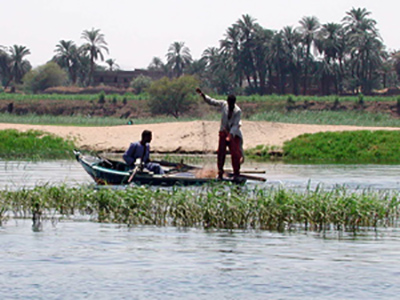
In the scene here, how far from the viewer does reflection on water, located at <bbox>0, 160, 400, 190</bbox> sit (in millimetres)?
21469

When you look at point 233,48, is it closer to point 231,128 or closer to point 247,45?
point 247,45

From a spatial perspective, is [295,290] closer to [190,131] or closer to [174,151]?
[174,151]

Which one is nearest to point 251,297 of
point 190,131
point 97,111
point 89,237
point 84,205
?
point 89,237

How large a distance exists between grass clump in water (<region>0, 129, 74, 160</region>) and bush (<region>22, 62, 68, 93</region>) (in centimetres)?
8056

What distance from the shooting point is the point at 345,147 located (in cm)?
3825

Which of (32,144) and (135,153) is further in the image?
(32,144)

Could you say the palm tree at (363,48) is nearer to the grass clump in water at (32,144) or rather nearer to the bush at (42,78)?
the bush at (42,78)

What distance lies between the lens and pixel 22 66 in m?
129

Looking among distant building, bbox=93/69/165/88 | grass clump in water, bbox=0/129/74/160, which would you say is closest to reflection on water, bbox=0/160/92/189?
grass clump in water, bbox=0/129/74/160

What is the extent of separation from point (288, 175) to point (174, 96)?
54.8 meters

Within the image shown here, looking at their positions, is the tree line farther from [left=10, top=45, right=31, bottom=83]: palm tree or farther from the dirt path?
the dirt path

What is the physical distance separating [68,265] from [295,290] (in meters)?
2.98

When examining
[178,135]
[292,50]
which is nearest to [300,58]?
[292,50]

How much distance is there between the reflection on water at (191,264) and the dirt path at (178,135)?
25984mm
